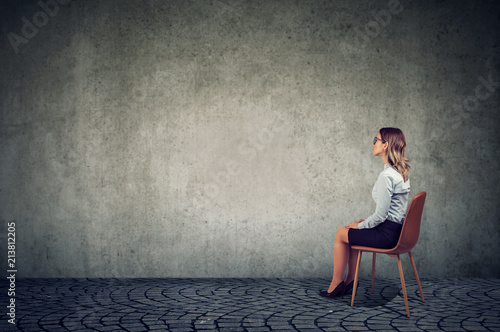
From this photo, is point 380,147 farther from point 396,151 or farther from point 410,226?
point 410,226

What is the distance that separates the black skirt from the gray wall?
4.29ft

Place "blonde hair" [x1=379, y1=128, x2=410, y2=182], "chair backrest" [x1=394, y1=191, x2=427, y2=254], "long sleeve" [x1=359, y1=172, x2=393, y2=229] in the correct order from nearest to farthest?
"chair backrest" [x1=394, y1=191, x2=427, y2=254], "long sleeve" [x1=359, y1=172, x2=393, y2=229], "blonde hair" [x1=379, y1=128, x2=410, y2=182]

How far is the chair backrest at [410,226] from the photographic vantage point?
143 inches

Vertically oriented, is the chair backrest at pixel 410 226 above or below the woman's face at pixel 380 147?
below

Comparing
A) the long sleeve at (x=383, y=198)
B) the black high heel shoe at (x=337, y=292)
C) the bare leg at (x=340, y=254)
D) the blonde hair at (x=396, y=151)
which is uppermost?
the blonde hair at (x=396, y=151)

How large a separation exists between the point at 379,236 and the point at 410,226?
0.96 feet

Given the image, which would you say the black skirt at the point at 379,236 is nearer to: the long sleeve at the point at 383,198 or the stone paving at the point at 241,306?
the long sleeve at the point at 383,198

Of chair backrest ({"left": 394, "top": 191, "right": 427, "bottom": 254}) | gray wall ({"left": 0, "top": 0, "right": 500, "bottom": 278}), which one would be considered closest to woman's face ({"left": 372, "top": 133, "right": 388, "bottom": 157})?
chair backrest ({"left": 394, "top": 191, "right": 427, "bottom": 254})

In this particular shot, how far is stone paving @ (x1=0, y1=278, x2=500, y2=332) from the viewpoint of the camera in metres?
3.34

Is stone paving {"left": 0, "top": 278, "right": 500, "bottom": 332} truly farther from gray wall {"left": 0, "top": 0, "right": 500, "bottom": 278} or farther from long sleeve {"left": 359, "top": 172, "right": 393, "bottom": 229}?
long sleeve {"left": 359, "top": 172, "right": 393, "bottom": 229}

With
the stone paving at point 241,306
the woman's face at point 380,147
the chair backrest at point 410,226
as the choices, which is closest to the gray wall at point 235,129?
the stone paving at point 241,306

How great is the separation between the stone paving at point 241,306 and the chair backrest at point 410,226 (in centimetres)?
57

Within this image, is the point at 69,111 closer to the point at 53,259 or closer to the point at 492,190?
the point at 53,259

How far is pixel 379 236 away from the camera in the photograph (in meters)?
3.86
